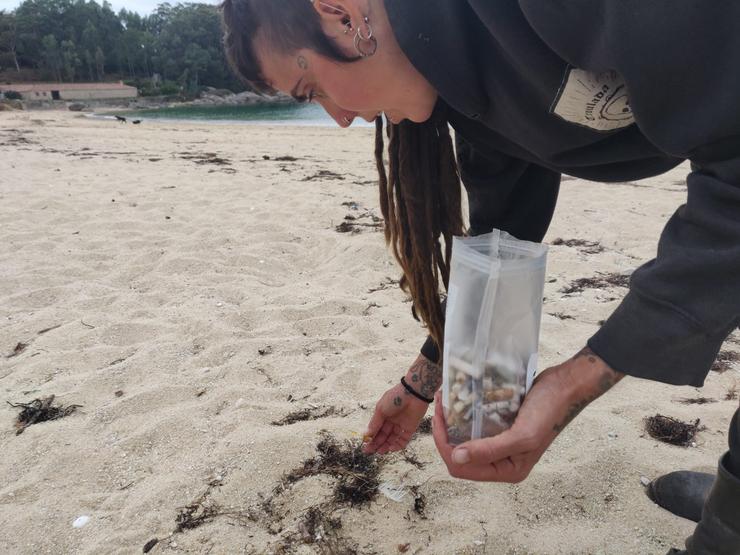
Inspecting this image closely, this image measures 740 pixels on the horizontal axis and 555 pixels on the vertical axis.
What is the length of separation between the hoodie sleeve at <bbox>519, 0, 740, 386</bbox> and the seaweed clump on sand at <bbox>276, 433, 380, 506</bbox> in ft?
3.00

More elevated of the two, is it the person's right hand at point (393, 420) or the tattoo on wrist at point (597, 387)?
the tattoo on wrist at point (597, 387)

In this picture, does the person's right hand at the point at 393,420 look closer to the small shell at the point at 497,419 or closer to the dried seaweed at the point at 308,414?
the dried seaweed at the point at 308,414

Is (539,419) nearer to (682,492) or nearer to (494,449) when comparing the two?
(494,449)

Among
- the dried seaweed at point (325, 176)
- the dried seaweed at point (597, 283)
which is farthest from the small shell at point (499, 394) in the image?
the dried seaweed at point (325, 176)

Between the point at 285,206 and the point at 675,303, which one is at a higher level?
the point at 675,303

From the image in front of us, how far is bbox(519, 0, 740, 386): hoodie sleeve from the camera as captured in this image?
0.70 meters

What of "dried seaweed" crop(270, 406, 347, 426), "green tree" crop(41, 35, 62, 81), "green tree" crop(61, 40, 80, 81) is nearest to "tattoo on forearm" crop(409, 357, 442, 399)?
"dried seaweed" crop(270, 406, 347, 426)

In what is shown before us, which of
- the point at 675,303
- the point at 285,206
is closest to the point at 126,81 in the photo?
the point at 285,206

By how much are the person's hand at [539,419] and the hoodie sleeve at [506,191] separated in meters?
0.56

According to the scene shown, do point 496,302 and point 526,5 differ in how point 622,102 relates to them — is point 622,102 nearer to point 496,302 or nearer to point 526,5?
point 526,5

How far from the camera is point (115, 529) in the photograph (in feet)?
4.65

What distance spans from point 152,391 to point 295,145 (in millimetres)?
7966

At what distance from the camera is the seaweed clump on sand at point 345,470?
153 centimetres

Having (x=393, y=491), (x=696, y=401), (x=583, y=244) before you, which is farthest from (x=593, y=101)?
(x=583, y=244)
